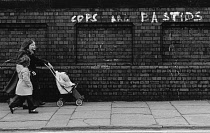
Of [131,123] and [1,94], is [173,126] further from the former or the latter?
[1,94]

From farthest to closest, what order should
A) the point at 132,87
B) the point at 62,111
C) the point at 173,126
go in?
the point at 132,87 → the point at 62,111 → the point at 173,126

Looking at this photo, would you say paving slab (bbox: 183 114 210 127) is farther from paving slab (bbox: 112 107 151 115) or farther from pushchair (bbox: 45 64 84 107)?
pushchair (bbox: 45 64 84 107)

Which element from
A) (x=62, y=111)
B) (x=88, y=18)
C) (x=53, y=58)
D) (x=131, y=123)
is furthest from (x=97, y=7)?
(x=131, y=123)

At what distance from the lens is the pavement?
7.36 m

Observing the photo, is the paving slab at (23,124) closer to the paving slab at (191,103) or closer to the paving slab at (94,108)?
the paving slab at (94,108)

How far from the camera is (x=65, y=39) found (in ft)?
34.7

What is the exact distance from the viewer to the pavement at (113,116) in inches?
290

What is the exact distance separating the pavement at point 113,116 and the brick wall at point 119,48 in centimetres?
52

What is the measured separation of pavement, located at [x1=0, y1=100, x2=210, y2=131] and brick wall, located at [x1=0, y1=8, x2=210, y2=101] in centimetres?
52

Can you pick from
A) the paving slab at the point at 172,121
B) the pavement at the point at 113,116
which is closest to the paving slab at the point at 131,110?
the pavement at the point at 113,116

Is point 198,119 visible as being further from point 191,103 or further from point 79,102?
point 79,102

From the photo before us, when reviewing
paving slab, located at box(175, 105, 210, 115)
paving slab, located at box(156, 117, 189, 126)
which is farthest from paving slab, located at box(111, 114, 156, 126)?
paving slab, located at box(175, 105, 210, 115)

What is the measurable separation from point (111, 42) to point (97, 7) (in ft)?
3.72

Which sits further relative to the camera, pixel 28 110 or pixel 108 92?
pixel 108 92
